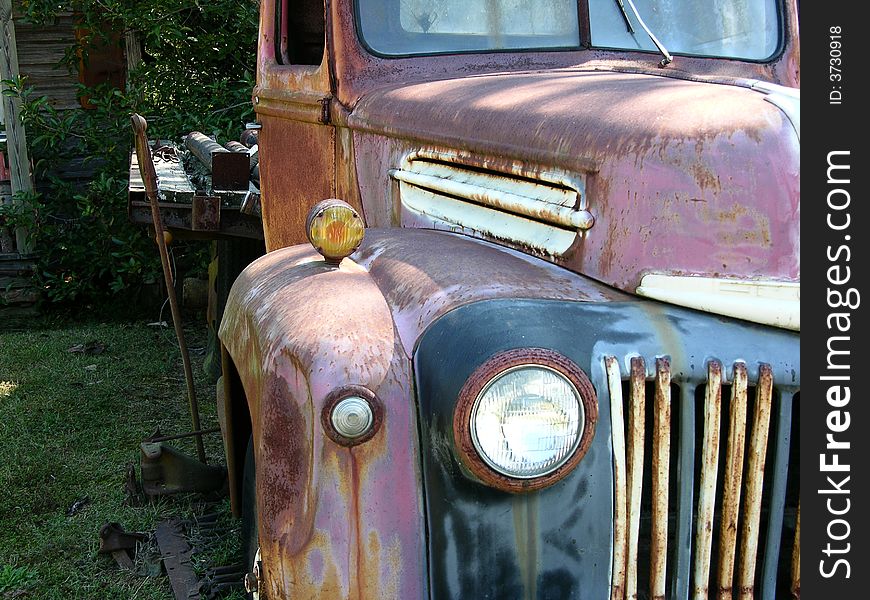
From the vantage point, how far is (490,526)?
1682mm

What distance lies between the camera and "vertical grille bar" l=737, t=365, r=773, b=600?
5.68 ft

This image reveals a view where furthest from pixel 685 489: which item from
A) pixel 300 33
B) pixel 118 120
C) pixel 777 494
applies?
pixel 118 120

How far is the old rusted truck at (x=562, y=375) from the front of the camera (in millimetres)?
1684

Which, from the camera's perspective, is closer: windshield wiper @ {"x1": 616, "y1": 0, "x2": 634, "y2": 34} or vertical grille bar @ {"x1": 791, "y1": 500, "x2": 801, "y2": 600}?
vertical grille bar @ {"x1": 791, "y1": 500, "x2": 801, "y2": 600}

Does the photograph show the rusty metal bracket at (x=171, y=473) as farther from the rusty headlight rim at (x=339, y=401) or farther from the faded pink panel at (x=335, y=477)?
the rusty headlight rim at (x=339, y=401)

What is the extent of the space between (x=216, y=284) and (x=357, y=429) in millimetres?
3577

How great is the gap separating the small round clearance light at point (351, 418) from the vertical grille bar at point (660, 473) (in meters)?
0.50

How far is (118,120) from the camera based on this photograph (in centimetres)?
716

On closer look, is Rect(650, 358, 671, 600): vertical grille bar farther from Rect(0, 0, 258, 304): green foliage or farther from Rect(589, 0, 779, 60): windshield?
Rect(0, 0, 258, 304): green foliage

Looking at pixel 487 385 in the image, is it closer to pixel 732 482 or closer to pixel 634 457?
pixel 634 457

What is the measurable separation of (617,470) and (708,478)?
0.55 ft

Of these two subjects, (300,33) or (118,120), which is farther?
(118,120)

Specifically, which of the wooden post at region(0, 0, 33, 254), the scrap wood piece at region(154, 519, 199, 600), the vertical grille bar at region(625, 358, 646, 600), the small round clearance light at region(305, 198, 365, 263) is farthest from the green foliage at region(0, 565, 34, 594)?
→ the wooden post at region(0, 0, 33, 254)

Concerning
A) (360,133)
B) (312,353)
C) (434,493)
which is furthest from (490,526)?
(360,133)
